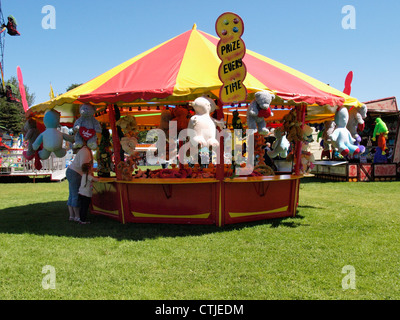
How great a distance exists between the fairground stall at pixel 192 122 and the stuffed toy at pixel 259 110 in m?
0.17

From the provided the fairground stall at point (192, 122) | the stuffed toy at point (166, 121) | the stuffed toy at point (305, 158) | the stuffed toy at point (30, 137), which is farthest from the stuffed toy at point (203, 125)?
the stuffed toy at point (30, 137)

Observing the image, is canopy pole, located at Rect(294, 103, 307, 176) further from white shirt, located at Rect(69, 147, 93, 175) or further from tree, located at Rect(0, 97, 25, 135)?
tree, located at Rect(0, 97, 25, 135)

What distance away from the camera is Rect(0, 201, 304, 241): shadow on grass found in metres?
6.45

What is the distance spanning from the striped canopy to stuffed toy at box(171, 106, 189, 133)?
778 mm

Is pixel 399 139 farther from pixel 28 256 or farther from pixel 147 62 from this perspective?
pixel 28 256

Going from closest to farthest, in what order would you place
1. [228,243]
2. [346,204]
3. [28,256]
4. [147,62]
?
1. [28,256]
2. [228,243]
3. [147,62]
4. [346,204]

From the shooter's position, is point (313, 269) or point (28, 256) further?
point (28, 256)

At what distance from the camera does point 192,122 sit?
598cm

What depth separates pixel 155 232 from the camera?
256 inches

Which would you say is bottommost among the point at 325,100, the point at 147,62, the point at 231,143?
the point at 231,143

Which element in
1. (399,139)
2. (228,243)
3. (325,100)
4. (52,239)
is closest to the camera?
(228,243)

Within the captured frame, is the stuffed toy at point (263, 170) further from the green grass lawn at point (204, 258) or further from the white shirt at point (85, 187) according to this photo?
the white shirt at point (85, 187)
